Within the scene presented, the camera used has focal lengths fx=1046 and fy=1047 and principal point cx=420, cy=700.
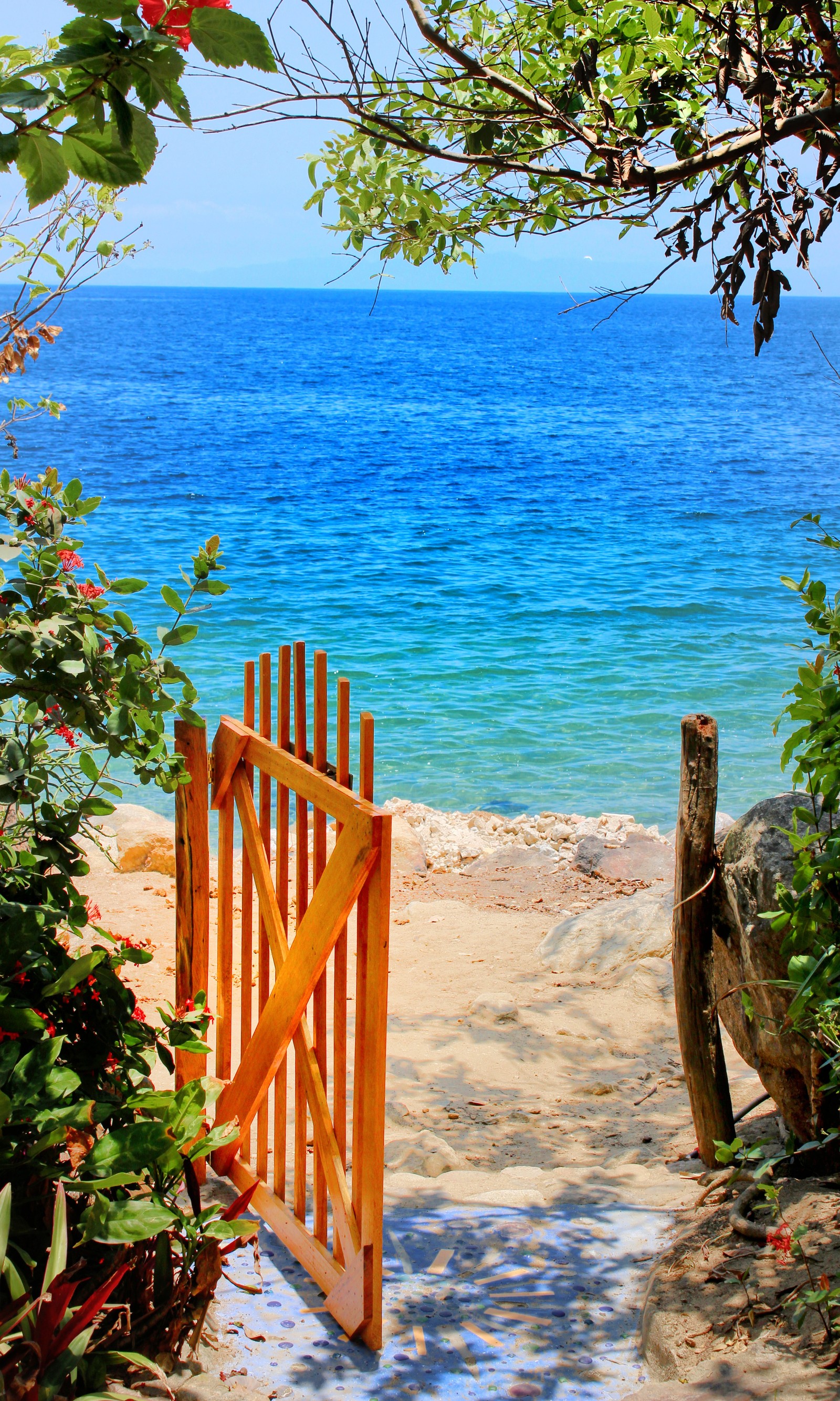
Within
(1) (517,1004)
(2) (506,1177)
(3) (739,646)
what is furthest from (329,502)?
(2) (506,1177)

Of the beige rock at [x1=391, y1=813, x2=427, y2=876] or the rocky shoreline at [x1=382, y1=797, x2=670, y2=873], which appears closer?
the beige rock at [x1=391, y1=813, x2=427, y2=876]

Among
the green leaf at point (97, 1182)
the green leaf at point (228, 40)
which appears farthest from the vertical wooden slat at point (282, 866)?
the green leaf at point (228, 40)

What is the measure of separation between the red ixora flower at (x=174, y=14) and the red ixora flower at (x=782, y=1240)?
118 inches

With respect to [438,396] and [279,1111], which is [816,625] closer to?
[279,1111]

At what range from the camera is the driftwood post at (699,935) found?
3.64 meters

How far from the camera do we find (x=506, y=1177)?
4.12 metres

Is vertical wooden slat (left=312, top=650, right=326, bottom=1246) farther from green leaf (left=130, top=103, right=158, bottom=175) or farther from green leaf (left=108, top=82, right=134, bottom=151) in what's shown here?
green leaf (left=108, top=82, right=134, bottom=151)

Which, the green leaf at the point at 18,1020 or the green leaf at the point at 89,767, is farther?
the green leaf at the point at 89,767

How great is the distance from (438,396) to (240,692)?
1909 inches

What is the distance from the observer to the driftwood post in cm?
364

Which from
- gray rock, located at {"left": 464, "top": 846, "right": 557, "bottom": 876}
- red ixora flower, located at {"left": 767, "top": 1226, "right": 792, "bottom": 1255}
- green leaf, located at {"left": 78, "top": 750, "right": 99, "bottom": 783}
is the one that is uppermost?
green leaf, located at {"left": 78, "top": 750, "right": 99, "bottom": 783}

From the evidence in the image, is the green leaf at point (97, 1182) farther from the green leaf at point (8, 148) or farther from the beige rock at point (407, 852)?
the beige rock at point (407, 852)

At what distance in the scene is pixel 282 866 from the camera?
336 cm

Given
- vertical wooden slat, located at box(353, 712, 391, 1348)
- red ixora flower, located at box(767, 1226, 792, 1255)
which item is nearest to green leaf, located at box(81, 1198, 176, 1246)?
vertical wooden slat, located at box(353, 712, 391, 1348)
